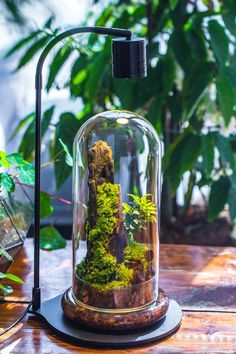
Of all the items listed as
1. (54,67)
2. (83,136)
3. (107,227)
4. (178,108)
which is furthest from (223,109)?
(107,227)

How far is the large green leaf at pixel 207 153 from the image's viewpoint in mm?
1799

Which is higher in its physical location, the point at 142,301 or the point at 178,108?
the point at 178,108

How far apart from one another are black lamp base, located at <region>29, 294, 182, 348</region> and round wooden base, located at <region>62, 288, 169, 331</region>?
1cm

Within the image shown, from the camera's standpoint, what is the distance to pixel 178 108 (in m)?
2.13

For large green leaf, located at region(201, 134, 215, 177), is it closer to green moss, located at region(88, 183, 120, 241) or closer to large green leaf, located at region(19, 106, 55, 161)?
large green leaf, located at region(19, 106, 55, 161)

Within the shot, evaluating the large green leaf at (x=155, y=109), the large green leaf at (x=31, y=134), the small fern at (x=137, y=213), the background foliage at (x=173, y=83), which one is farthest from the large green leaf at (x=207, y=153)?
the small fern at (x=137, y=213)

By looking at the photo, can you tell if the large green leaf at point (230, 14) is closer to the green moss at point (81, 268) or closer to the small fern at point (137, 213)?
the small fern at point (137, 213)

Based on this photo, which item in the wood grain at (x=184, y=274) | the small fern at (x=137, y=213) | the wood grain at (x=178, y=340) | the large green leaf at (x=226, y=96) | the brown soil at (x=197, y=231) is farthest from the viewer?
the brown soil at (x=197, y=231)

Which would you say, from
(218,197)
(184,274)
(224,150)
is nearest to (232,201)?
(218,197)

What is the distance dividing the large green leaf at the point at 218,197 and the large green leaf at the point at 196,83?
246 mm

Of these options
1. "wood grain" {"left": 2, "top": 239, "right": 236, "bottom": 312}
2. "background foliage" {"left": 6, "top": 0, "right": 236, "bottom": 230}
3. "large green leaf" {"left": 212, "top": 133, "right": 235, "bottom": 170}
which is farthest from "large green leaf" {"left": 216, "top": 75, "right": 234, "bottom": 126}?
"wood grain" {"left": 2, "top": 239, "right": 236, "bottom": 312}

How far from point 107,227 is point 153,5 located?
122 centimetres

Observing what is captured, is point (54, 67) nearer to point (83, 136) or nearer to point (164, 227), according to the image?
point (83, 136)

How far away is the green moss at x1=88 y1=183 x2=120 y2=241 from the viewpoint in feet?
3.93
